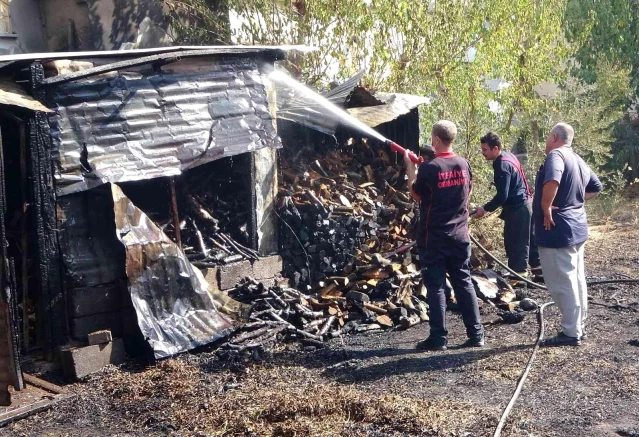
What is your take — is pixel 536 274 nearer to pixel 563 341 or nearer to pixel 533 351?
pixel 563 341

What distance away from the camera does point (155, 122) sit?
7902 millimetres

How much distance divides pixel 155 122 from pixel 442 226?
3242 millimetres

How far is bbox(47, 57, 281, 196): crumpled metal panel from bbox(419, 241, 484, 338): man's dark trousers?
105 inches

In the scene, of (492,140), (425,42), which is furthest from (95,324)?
(425,42)

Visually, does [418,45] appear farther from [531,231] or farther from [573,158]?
[573,158]

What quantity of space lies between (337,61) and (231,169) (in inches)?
158

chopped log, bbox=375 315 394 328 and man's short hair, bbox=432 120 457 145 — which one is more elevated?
man's short hair, bbox=432 120 457 145

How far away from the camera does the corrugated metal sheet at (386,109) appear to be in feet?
32.7

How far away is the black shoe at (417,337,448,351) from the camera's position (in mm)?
7418

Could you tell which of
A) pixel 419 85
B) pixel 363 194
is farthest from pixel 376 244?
pixel 419 85

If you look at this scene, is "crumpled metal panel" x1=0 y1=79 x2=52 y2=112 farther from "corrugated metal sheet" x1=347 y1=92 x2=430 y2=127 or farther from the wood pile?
"corrugated metal sheet" x1=347 y1=92 x2=430 y2=127

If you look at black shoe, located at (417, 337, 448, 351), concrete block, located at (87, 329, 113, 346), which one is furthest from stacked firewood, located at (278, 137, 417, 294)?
concrete block, located at (87, 329, 113, 346)

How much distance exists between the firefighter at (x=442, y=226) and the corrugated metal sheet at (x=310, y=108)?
6.95 ft

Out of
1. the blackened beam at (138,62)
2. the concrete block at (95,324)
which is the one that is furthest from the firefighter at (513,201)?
the concrete block at (95,324)
